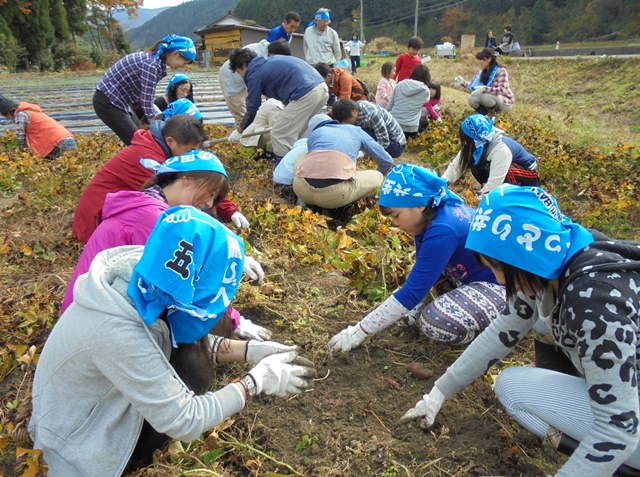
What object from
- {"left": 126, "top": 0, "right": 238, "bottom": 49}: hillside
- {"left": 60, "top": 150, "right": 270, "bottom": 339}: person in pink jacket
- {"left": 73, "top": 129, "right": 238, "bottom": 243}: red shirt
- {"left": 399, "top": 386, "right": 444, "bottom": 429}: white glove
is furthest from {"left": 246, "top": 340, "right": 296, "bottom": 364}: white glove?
{"left": 126, "top": 0, "right": 238, "bottom": 49}: hillside

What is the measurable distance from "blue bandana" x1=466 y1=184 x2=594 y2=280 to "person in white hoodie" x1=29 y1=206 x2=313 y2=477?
707 mm

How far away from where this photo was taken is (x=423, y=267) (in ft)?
7.00

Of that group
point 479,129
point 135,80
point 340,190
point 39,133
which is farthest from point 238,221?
point 39,133

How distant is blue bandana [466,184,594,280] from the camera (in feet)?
4.45

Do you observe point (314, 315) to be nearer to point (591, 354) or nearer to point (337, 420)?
point (337, 420)

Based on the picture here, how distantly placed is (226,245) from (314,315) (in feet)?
4.40

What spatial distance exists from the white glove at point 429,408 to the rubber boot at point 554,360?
388 millimetres

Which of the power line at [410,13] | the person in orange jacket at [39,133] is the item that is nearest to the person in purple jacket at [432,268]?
the person in orange jacket at [39,133]

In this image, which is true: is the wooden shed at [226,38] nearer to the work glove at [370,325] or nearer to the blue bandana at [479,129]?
the blue bandana at [479,129]

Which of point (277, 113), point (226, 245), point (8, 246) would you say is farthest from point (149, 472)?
point (277, 113)

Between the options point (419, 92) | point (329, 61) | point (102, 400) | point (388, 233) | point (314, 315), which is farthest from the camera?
point (329, 61)

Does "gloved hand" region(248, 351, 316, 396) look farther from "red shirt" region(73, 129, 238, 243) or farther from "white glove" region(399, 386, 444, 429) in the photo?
"red shirt" region(73, 129, 238, 243)

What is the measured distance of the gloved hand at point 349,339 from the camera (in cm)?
226

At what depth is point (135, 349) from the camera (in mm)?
1339
